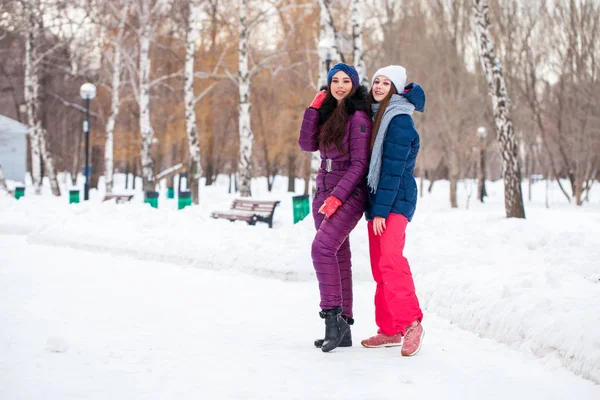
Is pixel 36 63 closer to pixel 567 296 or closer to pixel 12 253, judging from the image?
pixel 12 253

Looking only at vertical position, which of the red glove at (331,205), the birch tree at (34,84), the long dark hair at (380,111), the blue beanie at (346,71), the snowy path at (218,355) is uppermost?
the birch tree at (34,84)

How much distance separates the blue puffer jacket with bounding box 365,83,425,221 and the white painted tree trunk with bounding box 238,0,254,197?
53.0 ft

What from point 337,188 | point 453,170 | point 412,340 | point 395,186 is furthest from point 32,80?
point 412,340

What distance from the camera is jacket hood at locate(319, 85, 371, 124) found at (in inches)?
197

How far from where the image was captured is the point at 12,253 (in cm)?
1126

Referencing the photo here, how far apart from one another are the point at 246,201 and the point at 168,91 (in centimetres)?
2146

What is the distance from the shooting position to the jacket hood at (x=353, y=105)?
5000 mm

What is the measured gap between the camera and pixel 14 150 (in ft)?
135

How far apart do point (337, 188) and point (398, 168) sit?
431 millimetres

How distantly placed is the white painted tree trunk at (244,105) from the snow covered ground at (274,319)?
9.93 meters

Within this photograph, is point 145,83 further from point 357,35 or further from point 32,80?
point 357,35

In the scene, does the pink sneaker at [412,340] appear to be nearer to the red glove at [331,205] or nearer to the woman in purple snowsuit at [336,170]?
the woman in purple snowsuit at [336,170]

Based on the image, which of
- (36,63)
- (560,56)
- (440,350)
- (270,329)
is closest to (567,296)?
(440,350)

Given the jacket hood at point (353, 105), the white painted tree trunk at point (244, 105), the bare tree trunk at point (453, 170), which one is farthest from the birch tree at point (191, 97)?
the jacket hood at point (353, 105)
